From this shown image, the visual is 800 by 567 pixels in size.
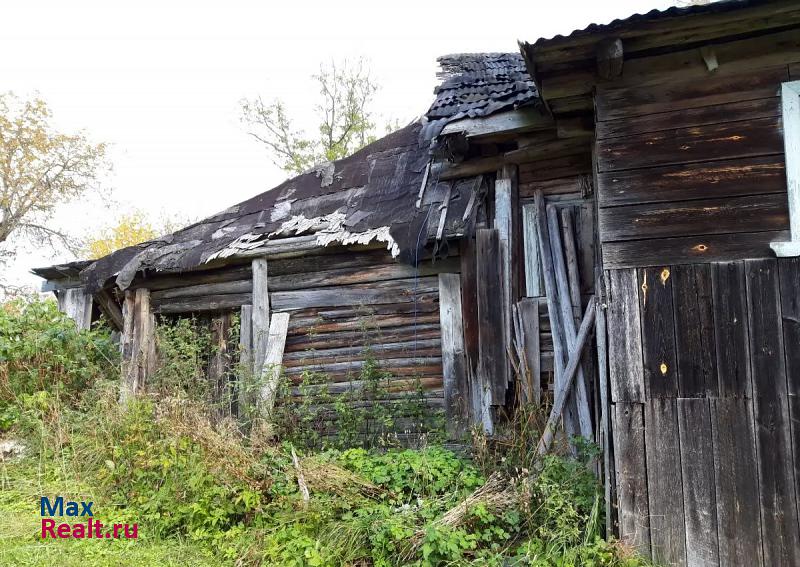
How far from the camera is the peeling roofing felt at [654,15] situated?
158 inches

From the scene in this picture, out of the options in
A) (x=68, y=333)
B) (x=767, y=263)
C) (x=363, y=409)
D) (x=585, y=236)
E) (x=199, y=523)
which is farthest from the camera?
(x=68, y=333)

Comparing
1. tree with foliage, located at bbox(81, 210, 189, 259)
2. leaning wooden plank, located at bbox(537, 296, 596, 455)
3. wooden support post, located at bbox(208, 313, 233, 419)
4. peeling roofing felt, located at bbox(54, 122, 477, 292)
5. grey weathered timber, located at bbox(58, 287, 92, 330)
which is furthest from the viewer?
tree with foliage, located at bbox(81, 210, 189, 259)

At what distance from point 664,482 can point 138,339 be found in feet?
24.1

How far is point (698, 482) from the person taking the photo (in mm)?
4188

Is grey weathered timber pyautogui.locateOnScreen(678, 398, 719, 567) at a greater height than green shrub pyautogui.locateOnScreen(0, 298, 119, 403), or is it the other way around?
green shrub pyautogui.locateOnScreen(0, 298, 119, 403)

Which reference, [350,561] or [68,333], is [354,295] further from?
[68,333]

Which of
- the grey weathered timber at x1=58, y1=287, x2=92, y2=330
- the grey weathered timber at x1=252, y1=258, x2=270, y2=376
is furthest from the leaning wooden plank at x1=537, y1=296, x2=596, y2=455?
the grey weathered timber at x1=58, y1=287, x2=92, y2=330

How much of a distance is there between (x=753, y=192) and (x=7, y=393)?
28.7 feet

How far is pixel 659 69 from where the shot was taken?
4.64 meters

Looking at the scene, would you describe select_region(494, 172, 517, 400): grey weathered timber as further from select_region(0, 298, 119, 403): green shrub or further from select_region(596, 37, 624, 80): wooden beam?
select_region(0, 298, 119, 403): green shrub

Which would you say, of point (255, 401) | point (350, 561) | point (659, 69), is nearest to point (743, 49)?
point (659, 69)

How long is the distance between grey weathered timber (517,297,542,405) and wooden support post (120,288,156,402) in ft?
17.4

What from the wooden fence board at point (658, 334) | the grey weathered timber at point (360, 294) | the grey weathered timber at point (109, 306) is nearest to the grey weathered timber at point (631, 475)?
the wooden fence board at point (658, 334)

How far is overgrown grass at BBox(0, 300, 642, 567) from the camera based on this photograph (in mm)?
4520
